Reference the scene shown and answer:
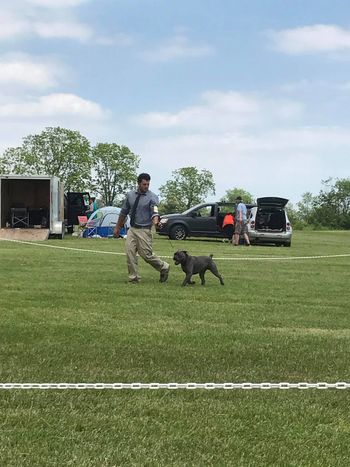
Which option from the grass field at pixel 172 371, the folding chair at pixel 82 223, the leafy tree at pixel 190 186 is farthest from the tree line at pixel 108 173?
the grass field at pixel 172 371

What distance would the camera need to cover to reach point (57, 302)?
8.00 metres

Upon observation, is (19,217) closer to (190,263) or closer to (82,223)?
(82,223)

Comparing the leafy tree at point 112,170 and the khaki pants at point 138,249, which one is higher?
the leafy tree at point 112,170

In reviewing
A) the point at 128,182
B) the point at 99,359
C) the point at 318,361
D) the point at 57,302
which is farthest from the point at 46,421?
the point at 128,182

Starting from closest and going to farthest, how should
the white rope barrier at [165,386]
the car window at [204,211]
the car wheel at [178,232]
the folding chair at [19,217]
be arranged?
the white rope barrier at [165,386] < the car wheel at [178,232] < the car window at [204,211] < the folding chair at [19,217]

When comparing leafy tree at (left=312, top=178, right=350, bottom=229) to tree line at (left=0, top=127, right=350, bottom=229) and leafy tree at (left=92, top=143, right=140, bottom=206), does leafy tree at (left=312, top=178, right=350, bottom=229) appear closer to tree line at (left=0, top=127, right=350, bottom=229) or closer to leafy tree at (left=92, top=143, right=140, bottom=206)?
tree line at (left=0, top=127, right=350, bottom=229)

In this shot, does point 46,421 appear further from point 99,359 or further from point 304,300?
point 304,300

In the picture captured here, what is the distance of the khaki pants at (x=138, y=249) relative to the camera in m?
10.4

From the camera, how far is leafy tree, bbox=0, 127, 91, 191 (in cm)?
8581

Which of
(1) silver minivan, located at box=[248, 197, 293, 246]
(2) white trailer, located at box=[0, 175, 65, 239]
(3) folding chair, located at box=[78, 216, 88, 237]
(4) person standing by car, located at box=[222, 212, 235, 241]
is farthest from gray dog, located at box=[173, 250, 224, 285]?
(3) folding chair, located at box=[78, 216, 88, 237]

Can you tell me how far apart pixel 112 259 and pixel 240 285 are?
5329 millimetres

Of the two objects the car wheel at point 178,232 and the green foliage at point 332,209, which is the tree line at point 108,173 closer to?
the green foliage at point 332,209

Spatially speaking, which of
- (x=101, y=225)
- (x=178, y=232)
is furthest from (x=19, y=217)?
(x=178, y=232)

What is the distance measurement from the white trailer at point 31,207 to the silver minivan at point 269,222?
7.51m
